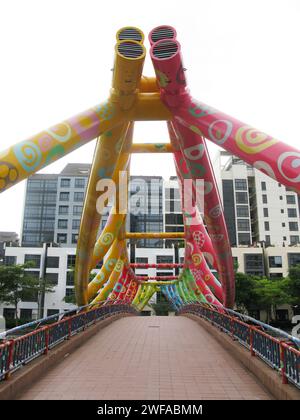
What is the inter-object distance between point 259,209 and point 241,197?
3.68 m

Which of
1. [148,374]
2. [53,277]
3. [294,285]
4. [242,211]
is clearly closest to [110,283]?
[148,374]

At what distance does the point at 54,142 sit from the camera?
26.8 ft

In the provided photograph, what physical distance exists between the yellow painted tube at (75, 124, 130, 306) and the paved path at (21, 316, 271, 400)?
3389 millimetres

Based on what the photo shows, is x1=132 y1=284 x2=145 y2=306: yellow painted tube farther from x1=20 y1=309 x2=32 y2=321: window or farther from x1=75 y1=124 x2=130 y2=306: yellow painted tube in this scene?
x1=75 y1=124 x2=130 y2=306: yellow painted tube

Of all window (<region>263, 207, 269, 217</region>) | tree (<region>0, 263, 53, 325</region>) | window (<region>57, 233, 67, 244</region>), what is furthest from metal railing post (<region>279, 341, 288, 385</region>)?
window (<region>57, 233, 67, 244</region>)

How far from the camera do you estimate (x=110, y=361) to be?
26.4 ft

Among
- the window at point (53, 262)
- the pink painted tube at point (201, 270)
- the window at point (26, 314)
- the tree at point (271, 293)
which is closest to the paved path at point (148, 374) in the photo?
the pink painted tube at point (201, 270)

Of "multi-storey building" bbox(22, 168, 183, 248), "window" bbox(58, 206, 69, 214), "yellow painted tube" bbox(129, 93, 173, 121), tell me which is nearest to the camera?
"yellow painted tube" bbox(129, 93, 173, 121)

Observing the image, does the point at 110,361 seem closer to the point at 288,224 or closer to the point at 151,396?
the point at 151,396

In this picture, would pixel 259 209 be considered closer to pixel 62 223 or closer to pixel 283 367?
pixel 62 223

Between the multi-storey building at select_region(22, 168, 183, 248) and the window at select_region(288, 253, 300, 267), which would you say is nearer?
the window at select_region(288, 253, 300, 267)

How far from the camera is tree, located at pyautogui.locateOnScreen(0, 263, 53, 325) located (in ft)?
134

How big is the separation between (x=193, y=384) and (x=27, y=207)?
63.7m
